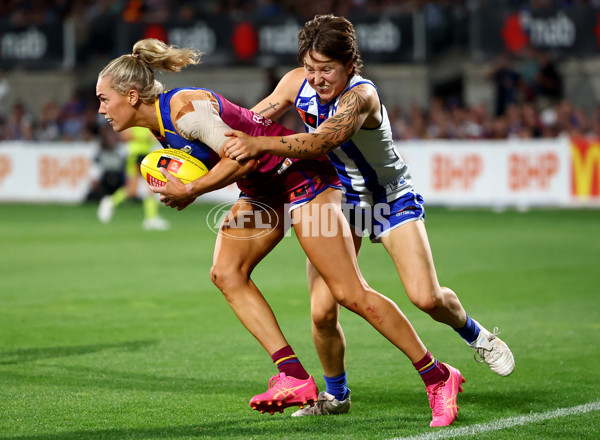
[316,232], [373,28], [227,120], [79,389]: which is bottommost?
[79,389]

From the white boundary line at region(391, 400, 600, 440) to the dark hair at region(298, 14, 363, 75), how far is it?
2.05 meters

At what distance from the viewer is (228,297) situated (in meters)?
5.49

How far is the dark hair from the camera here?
16.9 feet

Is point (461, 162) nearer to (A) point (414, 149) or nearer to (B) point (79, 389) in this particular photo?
(A) point (414, 149)

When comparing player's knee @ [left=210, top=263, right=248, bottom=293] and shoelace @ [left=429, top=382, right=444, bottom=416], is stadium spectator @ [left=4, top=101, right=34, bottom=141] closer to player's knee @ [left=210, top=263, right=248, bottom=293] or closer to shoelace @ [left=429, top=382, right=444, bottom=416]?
player's knee @ [left=210, top=263, right=248, bottom=293]

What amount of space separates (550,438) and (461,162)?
15.7 metres

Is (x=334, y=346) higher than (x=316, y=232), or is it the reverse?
(x=316, y=232)

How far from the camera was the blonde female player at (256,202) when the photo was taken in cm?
511

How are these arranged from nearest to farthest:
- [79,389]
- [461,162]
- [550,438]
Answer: [550,438]
[79,389]
[461,162]

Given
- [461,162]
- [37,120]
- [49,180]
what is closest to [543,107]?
[461,162]

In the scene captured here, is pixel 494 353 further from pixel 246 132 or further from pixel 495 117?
pixel 495 117

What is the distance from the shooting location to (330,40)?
5.14m

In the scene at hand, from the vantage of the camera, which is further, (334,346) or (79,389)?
(79,389)

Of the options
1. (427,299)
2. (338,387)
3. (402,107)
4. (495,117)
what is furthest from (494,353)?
(402,107)
